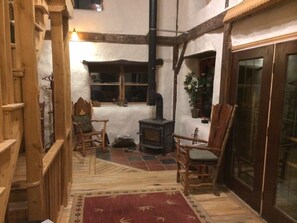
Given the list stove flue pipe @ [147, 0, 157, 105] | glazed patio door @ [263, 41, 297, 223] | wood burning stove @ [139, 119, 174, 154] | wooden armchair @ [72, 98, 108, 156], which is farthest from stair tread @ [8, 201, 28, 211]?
stove flue pipe @ [147, 0, 157, 105]

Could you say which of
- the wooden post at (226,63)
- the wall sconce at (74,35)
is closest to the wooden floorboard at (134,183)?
the wooden post at (226,63)

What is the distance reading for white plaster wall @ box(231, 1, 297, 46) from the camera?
2340 millimetres

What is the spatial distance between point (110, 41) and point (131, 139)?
6.82 feet

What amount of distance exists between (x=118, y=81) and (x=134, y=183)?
272cm

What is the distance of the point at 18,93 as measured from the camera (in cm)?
159

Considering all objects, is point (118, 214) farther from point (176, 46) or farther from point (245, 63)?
point (176, 46)

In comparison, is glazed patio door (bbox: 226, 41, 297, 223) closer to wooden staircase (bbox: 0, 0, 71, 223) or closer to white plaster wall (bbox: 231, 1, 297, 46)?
white plaster wall (bbox: 231, 1, 297, 46)

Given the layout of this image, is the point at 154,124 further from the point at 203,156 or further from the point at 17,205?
the point at 17,205

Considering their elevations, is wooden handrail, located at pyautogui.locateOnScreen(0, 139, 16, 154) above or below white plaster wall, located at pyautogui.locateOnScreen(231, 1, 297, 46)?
below

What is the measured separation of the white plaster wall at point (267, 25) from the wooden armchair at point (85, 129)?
293cm

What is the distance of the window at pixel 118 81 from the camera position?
Answer: 5562mm

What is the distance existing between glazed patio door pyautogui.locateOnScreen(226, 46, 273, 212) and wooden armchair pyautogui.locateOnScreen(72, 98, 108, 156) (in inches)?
101

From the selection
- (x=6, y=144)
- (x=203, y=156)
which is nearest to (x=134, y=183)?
(x=203, y=156)

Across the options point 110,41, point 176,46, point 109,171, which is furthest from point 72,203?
point 176,46
